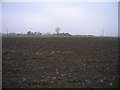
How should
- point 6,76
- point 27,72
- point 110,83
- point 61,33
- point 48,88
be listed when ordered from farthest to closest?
point 61,33 < point 27,72 < point 6,76 < point 110,83 < point 48,88

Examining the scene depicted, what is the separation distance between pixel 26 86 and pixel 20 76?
0.95m

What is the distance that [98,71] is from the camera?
5305 millimetres

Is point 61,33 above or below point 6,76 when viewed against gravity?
above

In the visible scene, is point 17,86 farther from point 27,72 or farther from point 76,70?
point 76,70

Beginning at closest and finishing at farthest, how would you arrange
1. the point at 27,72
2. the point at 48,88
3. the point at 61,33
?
the point at 48,88 → the point at 27,72 → the point at 61,33

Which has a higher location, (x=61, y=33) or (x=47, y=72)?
(x=61, y=33)

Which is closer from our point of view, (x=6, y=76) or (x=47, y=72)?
(x=6, y=76)

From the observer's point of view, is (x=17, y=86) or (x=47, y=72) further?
(x=47, y=72)

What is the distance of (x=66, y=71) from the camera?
5230 millimetres

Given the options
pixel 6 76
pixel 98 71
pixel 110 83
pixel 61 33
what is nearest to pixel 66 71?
pixel 98 71

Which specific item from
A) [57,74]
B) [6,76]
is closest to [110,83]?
[57,74]

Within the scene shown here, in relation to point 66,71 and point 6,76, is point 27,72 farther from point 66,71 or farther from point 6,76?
point 66,71

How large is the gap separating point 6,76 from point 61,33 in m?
96.5

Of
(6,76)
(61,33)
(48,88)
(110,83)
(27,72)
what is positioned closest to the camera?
(48,88)
